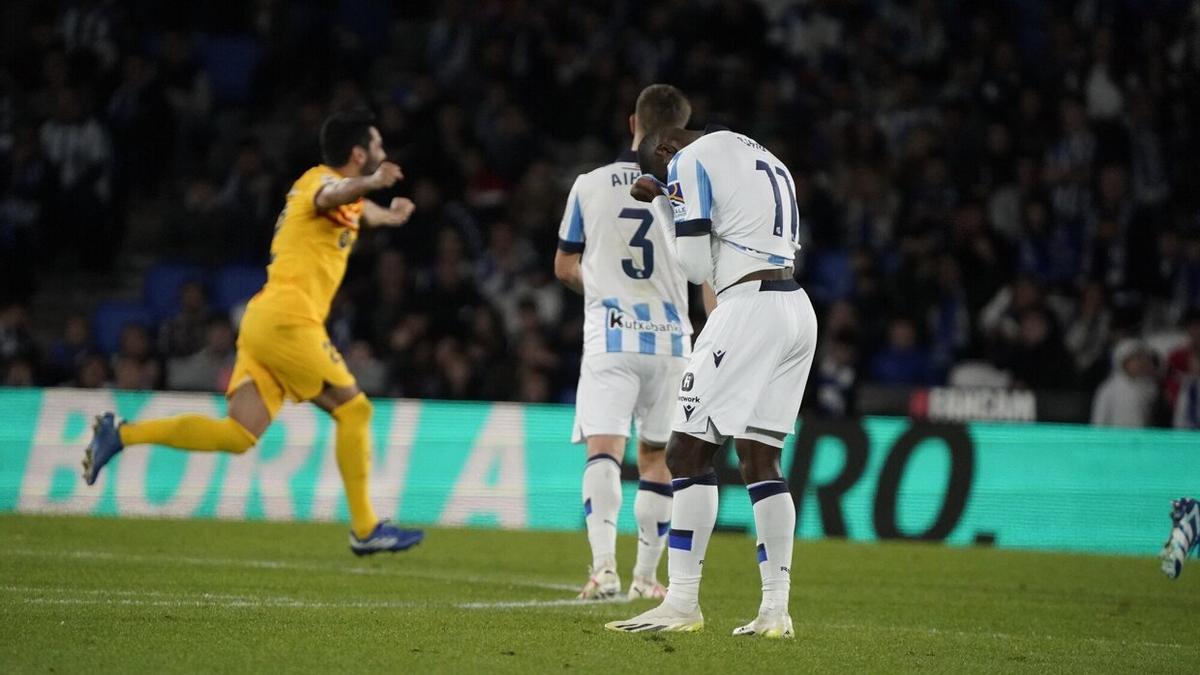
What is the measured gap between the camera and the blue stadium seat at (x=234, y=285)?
1816 centimetres

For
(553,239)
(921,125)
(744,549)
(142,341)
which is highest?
(921,125)

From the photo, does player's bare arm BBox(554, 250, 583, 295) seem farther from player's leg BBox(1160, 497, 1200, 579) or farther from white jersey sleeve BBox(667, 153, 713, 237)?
player's leg BBox(1160, 497, 1200, 579)

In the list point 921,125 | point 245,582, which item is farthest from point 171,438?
point 921,125

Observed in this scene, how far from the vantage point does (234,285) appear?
1823 centimetres

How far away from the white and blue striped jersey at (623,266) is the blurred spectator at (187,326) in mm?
8617

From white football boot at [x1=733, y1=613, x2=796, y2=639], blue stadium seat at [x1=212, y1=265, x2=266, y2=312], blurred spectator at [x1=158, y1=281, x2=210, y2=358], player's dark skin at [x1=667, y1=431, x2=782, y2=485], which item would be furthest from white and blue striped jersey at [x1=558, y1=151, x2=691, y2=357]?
blue stadium seat at [x1=212, y1=265, x2=266, y2=312]

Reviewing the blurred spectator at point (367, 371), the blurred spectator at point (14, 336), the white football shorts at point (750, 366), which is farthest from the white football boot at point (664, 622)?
the blurred spectator at point (14, 336)

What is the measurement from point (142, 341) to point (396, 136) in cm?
403

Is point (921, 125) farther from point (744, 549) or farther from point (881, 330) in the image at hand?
point (744, 549)

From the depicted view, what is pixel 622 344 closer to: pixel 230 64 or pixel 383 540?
pixel 383 540

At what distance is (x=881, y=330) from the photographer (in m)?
17.0

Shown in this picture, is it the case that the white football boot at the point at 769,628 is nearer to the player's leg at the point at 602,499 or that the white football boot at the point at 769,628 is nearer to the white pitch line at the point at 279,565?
the player's leg at the point at 602,499

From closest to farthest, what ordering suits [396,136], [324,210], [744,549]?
[324,210]
[744,549]
[396,136]

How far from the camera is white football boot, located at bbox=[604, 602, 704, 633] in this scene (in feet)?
23.8
